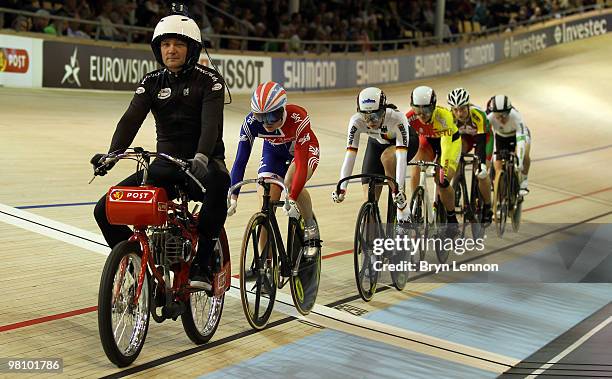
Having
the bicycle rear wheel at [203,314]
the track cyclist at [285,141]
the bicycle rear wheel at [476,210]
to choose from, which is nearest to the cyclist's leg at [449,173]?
the bicycle rear wheel at [476,210]

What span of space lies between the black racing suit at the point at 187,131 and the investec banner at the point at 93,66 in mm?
9660

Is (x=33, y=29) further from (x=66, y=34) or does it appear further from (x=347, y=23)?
(x=347, y=23)

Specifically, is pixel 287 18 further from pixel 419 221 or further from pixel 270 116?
pixel 270 116

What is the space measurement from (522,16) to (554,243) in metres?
20.1

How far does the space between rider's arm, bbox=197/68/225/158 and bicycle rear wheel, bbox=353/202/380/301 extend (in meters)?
1.41

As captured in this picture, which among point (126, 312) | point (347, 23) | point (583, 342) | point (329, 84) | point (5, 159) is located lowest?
point (583, 342)

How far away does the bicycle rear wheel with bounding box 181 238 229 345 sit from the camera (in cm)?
383

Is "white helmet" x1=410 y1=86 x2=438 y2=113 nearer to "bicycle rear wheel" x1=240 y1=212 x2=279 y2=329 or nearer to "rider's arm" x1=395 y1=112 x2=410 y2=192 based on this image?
"rider's arm" x1=395 y1=112 x2=410 y2=192

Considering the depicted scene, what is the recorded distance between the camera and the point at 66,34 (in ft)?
43.7

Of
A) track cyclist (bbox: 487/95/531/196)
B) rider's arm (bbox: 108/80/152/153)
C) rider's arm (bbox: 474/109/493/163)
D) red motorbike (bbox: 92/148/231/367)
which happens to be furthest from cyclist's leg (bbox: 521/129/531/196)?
rider's arm (bbox: 108/80/152/153)

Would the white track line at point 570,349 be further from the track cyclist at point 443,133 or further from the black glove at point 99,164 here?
the black glove at point 99,164

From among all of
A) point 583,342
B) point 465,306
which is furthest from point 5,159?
point 583,342

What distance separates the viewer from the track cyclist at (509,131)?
7.68m

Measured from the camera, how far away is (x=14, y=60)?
41.1ft
